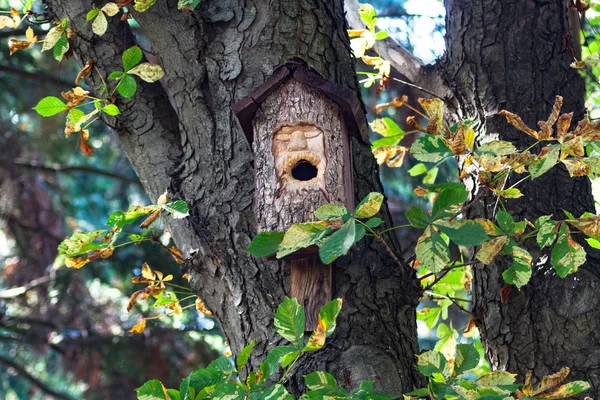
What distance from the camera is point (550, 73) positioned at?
260 centimetres

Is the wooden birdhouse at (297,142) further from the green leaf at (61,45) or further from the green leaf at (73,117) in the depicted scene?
the green leaf at (61,45)

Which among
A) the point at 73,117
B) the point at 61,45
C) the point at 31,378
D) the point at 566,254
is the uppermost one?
the point at 61,45

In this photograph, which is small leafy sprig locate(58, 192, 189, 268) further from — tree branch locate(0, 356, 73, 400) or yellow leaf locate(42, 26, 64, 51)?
tree branch locate(0, 356, 73, 400)

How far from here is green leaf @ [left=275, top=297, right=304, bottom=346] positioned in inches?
61.4

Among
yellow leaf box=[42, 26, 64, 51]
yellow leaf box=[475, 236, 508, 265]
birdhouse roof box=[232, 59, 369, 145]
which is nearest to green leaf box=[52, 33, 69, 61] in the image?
→ yellow leaf box=[42, 26, 64, 51]

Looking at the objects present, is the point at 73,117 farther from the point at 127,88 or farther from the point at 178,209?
the point at 178,209

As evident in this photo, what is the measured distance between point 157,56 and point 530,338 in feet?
4.54

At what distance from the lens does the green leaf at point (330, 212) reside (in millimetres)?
1642

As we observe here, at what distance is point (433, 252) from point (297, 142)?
1.86ft

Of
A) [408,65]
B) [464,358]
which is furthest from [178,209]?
[408,65]

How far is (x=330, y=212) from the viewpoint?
165cm

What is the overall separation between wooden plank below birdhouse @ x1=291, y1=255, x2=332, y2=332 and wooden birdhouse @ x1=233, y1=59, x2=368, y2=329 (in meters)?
0.01

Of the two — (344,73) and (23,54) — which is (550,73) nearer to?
(344,73)

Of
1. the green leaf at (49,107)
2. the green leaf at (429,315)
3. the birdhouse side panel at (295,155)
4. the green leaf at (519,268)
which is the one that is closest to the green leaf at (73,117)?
the green leaf at (49,107)
